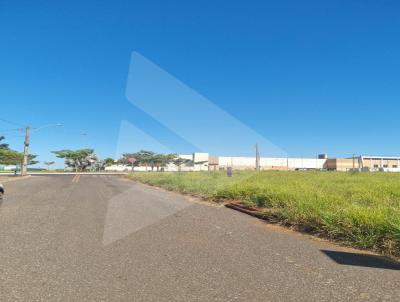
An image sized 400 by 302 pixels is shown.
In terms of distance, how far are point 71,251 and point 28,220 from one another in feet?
11.9

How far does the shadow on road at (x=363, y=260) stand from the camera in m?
4.86

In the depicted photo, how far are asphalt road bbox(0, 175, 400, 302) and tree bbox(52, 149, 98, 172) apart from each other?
98394mm

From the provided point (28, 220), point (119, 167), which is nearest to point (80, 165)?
point (119, 167)

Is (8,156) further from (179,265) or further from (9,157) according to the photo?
(179,265)

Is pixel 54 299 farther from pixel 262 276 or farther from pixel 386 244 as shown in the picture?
pixel 386 244

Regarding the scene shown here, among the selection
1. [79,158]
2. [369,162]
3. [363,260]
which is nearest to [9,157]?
[79,158]

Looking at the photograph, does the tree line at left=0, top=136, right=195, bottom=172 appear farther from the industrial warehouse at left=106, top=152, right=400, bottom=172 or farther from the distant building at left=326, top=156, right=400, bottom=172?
the distant building at left=326, top=156, right=400, bottom=172

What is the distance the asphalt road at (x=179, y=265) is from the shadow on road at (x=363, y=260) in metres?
0.01

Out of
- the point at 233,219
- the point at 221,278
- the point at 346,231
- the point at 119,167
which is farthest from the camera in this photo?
the point at 119,167

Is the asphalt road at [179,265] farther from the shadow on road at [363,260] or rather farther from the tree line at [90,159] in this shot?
the tree line at [90,159]

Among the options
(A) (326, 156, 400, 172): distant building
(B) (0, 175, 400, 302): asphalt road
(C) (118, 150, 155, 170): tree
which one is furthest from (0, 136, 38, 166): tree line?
(A) (326, 156, 400, 172): distant building

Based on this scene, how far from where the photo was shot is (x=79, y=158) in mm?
103688

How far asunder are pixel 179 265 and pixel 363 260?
2.63m

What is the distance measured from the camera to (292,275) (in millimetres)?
4379
